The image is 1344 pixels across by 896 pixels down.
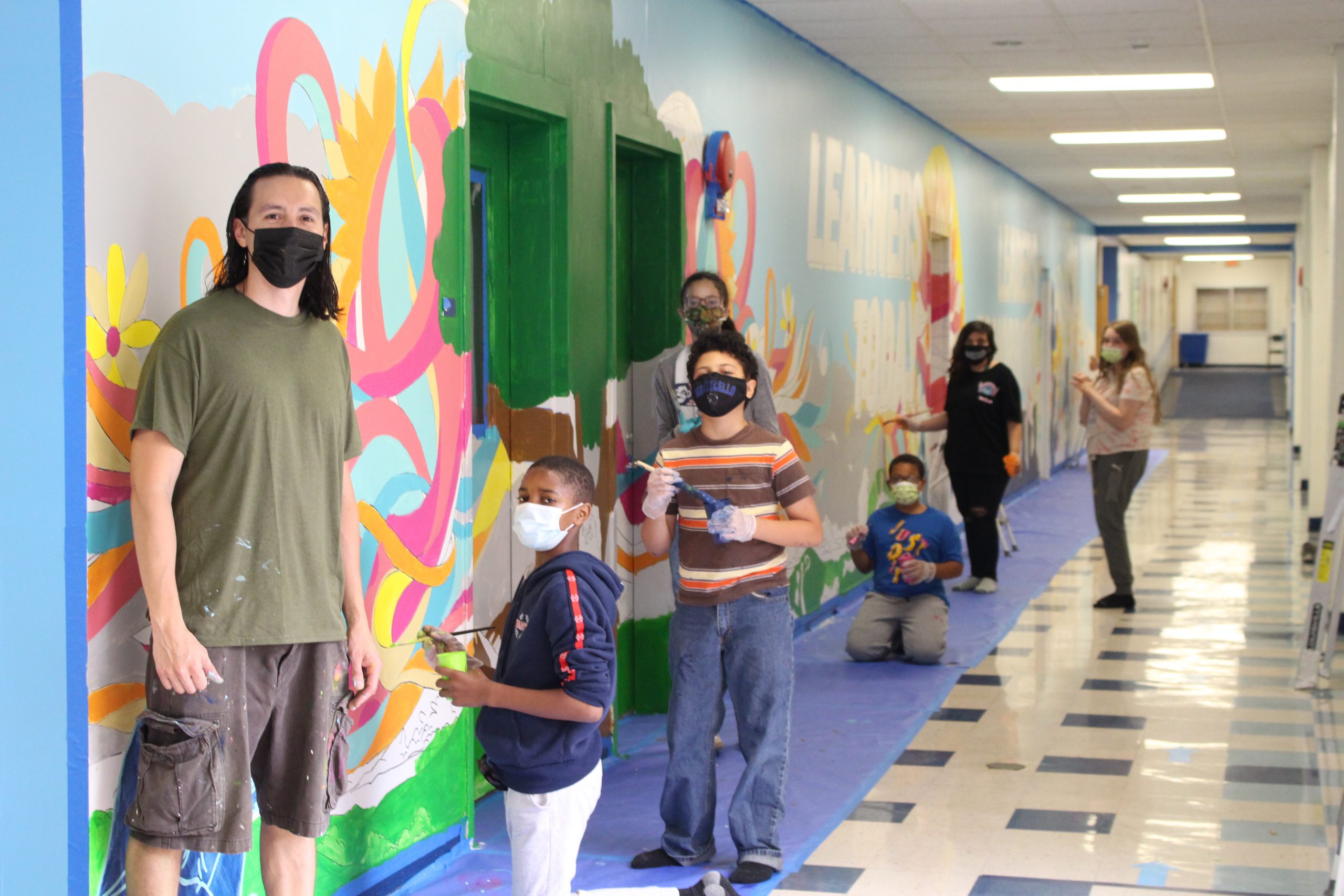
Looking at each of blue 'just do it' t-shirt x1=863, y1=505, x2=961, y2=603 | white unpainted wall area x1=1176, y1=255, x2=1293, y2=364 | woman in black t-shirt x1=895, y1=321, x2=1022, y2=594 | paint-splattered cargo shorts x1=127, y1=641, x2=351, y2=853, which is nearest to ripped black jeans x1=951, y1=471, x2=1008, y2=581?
woman in black t-shirt x1=895, y1=321, x2=1022, y2=594

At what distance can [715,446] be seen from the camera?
3555 mm

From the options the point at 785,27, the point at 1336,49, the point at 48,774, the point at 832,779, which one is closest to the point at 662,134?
the point at 785,27

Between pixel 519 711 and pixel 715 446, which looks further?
pixel 715 446

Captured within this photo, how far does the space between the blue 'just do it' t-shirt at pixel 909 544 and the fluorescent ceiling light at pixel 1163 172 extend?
797 centimetres

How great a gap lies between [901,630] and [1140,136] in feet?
20.3

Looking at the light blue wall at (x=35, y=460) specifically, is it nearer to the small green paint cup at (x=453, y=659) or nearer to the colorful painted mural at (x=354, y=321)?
A: the colorful painted mural at (x=354, y=321)

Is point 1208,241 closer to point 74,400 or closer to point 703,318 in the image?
point 703,318

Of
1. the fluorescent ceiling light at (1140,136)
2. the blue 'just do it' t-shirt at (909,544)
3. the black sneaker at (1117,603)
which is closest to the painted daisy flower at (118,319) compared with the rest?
the blue 'just do it' t-shirt at (909,544)

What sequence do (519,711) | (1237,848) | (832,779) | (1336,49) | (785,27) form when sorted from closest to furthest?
(519,711), (1237,848), (832,779), (785,27), (1336,49)

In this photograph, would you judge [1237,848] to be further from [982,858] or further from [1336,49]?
[1336,49]

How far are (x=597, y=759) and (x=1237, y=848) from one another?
2.08 m

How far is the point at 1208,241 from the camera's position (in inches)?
927

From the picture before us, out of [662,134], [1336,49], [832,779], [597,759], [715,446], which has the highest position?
[1336,49]

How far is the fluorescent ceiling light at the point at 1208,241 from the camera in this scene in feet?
73.4
